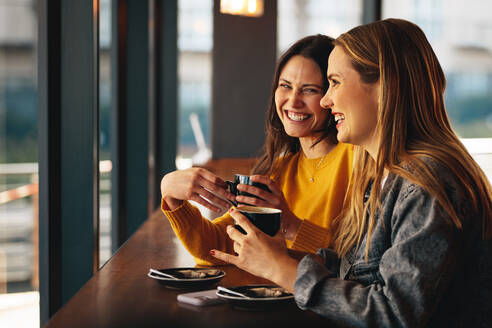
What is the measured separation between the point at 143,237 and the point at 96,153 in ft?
1.47

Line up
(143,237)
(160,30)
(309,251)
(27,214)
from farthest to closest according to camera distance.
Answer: (160,30)
(27,214)
(143,237)
(309,251)

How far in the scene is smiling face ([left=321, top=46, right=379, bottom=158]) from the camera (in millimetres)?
1143

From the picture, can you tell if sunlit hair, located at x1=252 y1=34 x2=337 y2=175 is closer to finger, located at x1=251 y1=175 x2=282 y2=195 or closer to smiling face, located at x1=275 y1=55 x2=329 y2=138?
smiling face, located at x1=275 y1=55 x2=329 y2=138

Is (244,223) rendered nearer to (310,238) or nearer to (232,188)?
(232,188)

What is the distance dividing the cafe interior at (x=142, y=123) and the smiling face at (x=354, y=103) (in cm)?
40

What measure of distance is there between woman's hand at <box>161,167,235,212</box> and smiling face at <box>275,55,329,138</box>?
52cm

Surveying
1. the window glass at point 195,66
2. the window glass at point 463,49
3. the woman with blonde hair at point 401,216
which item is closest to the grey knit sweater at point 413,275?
the woman with blonde hair at point 401,216

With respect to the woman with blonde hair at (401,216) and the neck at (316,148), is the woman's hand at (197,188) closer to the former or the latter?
the woman with blonde hair at (401,216)

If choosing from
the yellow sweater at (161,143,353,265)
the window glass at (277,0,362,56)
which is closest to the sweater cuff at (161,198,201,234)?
the yellow sweater at (161,143,353,265)

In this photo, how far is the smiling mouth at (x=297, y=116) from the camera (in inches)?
73.9

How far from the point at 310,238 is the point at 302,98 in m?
0.56

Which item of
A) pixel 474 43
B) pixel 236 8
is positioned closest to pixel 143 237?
pixel 236 8

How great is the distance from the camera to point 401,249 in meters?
0.91

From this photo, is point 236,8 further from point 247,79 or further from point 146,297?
point 146,297
